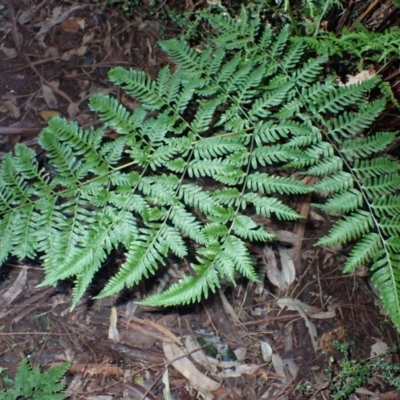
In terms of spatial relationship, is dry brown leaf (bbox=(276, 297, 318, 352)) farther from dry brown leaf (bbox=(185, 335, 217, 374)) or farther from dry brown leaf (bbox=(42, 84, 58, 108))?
dry brown leaf (bbox=(42, 84, 58, 108))

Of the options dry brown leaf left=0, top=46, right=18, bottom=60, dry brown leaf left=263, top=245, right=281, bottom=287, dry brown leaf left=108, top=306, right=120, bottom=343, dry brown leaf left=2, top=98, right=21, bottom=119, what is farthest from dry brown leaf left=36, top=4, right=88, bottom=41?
dry brown leaf left=263, top=245, right=281, bottom=287

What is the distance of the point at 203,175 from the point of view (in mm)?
2482

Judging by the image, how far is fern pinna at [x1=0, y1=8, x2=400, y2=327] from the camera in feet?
7.49

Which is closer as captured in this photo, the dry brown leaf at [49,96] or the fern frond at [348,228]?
the fern frond at [348,228]

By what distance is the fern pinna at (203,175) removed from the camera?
228 centimetres

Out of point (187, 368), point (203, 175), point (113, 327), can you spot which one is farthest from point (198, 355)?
point (203, 175)

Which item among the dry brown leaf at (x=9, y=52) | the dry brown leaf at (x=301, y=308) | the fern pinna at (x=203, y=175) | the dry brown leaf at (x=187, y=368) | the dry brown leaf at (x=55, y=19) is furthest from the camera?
the dry brown leaf at (x=55, y=19)

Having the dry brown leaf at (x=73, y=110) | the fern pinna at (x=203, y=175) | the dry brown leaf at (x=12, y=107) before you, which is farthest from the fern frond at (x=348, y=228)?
the dry brown leaf at (x=12, y=107)

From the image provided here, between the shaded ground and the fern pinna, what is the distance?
2.06 ft

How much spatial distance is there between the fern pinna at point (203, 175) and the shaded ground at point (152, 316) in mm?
627

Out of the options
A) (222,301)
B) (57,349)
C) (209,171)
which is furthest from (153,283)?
(209,171)

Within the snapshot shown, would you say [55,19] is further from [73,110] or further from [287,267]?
[287,267]

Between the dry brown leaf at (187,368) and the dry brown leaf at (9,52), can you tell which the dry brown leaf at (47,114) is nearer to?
the dry brown leaf at (9,52)

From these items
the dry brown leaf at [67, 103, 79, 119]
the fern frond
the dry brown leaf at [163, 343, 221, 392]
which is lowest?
the dry brown leaf at [163, 343, 221, 392]
